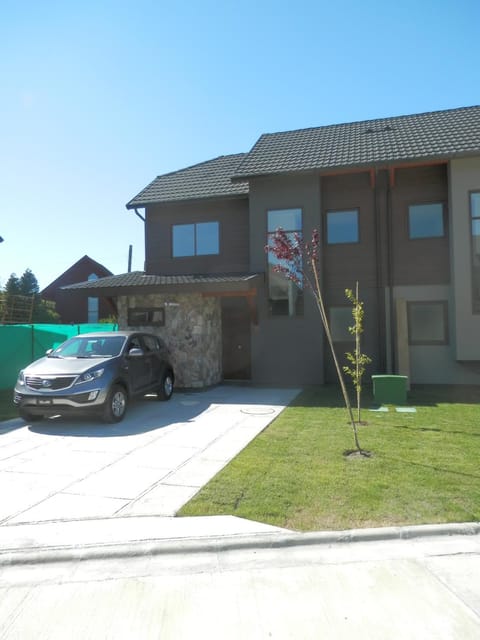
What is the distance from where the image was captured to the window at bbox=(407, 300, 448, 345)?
11984 millimetres

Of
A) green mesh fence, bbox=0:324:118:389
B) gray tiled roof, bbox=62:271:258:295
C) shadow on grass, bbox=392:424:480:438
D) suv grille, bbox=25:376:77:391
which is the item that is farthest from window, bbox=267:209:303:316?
green mesh fence, bbox=0:324:118:389

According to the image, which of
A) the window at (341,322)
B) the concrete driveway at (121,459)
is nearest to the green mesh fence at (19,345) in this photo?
the concrete driveway at (121,459)

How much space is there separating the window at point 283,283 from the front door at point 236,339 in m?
1.25

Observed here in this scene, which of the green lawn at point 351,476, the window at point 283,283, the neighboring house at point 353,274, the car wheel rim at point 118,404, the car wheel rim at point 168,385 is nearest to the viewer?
the green lawn at point 351,476

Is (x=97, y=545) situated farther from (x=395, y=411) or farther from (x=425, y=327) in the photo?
(x=425, y=327)

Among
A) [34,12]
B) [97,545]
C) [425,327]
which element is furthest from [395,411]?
[34,12]

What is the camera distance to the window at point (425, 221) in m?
12.1

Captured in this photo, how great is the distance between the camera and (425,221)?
1224 centimetres

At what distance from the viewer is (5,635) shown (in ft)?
8.11

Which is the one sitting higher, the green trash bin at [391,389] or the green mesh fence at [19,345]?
the green mesh fence at [19,345]

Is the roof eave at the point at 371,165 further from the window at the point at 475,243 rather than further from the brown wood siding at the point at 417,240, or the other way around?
the window at the point at 475,243

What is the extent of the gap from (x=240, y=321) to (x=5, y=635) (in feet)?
36.9

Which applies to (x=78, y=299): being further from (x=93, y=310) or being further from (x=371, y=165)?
(x=371, y=165)

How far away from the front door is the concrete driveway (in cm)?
385
